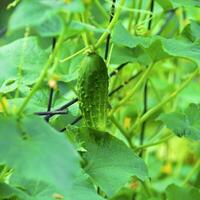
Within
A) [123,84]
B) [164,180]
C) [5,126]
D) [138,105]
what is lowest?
[164,180]

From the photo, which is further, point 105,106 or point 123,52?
point 123,52

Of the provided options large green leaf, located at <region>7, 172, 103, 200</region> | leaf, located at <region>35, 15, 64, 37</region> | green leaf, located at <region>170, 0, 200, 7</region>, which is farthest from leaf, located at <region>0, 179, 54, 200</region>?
green leaf, located at <region>170, 0, 200, 7</region>

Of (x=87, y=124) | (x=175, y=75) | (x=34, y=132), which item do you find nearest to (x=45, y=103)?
(x=87, y=124)

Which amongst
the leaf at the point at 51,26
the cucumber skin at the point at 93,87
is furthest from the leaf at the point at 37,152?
the cucumber skin at the point at 93,87

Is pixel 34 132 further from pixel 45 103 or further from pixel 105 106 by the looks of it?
pixel 45 103

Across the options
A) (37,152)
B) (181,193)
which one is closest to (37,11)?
(37,152)

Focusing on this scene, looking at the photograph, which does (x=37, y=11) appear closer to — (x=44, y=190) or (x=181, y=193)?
(x=44, y=190)

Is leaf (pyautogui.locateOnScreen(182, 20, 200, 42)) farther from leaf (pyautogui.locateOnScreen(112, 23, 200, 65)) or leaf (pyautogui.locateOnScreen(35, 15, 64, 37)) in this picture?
leaf (pyautogui.locateOnScreen(35, 15, 64, 37))
